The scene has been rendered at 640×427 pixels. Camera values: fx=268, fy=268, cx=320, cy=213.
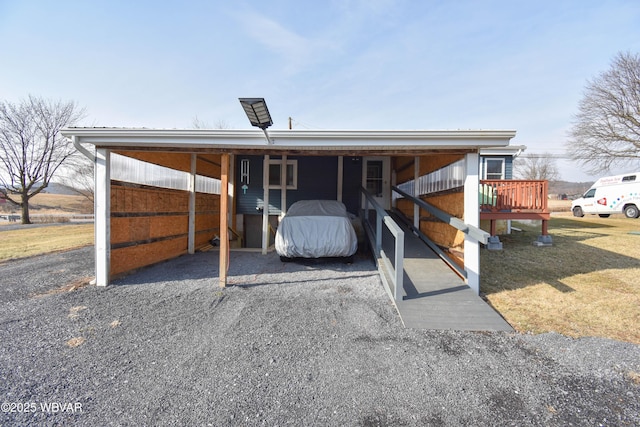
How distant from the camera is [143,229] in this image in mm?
5598

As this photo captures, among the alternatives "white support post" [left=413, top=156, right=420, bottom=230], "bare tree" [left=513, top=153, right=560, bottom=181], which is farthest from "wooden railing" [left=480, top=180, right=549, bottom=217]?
"bare tree" [left=513, top=153, right=560, bottom=181]

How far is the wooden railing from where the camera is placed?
7797 mm

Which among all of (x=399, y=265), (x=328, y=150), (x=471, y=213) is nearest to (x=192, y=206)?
(x=328, y=150)

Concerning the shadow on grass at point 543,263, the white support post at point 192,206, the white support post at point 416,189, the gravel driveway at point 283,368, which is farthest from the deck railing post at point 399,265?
the white support post at point 192,206

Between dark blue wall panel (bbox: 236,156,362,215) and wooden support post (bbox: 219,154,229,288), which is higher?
dark blue wall panel (bbox: 236,156,362,215)

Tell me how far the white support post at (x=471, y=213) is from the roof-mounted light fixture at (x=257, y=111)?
10.7ft

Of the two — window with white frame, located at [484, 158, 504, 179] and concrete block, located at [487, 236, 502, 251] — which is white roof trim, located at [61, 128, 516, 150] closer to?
concrete block, located at [487, 236, 502, 251]

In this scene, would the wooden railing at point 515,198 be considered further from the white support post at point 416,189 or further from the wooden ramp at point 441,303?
the wooden ramp at point 441,303

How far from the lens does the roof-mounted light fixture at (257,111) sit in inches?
130

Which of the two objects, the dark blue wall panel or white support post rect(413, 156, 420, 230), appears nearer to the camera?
white support post rect(413, 156, 420, 230)

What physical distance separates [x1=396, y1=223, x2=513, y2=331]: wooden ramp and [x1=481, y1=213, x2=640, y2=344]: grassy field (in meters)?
0.33

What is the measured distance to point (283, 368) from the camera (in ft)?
8.16

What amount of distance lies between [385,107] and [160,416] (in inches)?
535

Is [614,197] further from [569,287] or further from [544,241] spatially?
[569,287]
